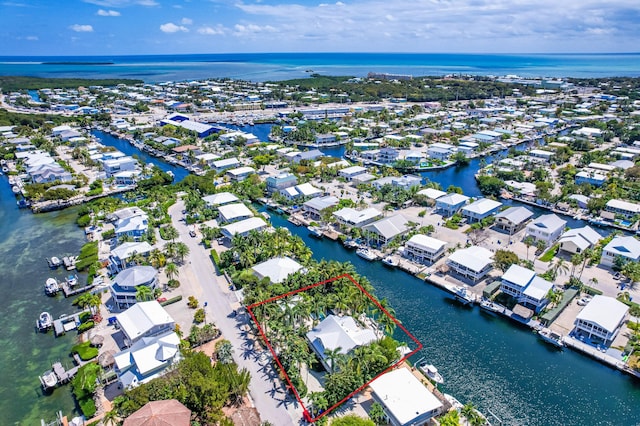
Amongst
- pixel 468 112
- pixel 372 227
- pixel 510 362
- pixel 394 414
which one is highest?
pixel 468 112

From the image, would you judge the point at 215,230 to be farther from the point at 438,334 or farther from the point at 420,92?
the point at 420,92

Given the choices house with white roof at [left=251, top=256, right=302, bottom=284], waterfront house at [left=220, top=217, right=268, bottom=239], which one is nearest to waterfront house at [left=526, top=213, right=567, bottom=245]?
house with white roof at [left=251, top=256, right=302, bottom=284]

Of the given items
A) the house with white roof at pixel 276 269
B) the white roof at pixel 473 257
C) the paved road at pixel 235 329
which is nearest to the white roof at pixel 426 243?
the white roof at pixel 473 257

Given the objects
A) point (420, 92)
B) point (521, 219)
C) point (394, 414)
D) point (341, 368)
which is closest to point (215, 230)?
point (341, 368)

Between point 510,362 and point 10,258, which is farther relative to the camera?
point 10,258

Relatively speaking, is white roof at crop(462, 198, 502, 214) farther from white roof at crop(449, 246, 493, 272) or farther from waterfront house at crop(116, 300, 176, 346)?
waterfront house at crop(116, 300, 176, 346)

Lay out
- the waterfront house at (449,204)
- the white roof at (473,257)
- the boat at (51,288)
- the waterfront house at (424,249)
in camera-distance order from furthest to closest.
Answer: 1. the waterfront house at (449,204)
2. the waterfront house at (424,249)
3. the white roof at (473,257)
4. the boat at (51,288)

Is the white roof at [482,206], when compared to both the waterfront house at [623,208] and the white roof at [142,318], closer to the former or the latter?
the waterfront house at [623,208]

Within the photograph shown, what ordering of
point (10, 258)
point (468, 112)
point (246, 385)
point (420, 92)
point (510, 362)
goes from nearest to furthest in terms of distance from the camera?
point (246, 385) < point (510, 362) < point (10, 258) < point (468, 112) < point (420, 92)
